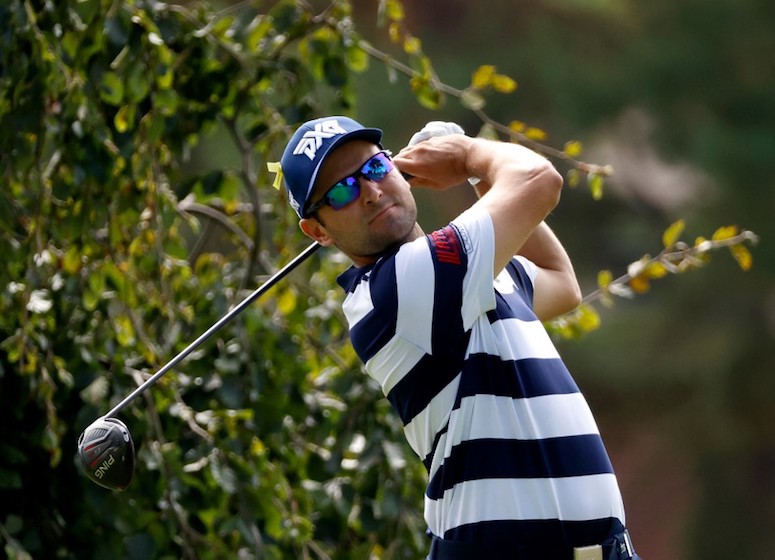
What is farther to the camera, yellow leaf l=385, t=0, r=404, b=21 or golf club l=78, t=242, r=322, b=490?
yellow leaf l=385, t=0, r=404, b=21

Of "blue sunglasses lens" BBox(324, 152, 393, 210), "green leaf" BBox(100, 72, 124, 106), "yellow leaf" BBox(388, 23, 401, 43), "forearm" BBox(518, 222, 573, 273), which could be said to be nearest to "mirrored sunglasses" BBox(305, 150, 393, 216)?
"blue sunglasses lens" BBox(324, 152, 393, 210)

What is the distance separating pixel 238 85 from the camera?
3.30m

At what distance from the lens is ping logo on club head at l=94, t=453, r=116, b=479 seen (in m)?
2.25

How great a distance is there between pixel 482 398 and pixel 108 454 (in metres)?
0.69

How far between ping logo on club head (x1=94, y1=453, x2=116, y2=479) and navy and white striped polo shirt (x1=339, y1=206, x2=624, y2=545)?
530mm

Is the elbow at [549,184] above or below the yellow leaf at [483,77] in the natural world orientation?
above

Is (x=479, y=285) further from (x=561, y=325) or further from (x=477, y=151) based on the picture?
(x=561, y=325)

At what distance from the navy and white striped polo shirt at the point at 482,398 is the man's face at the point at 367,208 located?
0.08 meters

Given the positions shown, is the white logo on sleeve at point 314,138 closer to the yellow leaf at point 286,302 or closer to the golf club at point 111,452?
the golf club at point 111,452

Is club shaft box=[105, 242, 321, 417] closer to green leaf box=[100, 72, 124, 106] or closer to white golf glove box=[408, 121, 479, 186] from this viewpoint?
white golf glove box=[408, 121, 479, 186]

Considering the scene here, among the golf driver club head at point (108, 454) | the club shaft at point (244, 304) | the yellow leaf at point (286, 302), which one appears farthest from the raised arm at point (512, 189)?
the yellow leaf at point (286, 302)

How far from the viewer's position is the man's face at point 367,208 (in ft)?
6.65

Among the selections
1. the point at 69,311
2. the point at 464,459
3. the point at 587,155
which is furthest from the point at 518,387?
the point at 587,155

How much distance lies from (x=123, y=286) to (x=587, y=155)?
13.5 feet
